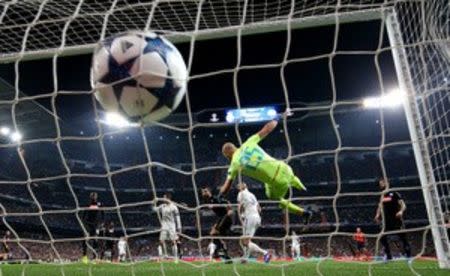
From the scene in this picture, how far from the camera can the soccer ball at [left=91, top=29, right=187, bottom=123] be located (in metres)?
2.97

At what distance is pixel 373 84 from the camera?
23.2 metres

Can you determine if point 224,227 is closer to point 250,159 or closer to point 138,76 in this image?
point 250,159

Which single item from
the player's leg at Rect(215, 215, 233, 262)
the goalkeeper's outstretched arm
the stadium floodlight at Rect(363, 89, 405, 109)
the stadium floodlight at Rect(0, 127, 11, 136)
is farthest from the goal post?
the stadium floodlight at Rect(0, 127, 11, 136)

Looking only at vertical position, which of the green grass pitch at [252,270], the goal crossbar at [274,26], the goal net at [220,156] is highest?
the goal net at [220,156]

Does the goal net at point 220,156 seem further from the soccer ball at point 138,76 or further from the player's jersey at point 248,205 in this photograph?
the soccer ball at point 138,76

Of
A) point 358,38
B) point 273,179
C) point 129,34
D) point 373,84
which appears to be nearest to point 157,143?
point 373,84

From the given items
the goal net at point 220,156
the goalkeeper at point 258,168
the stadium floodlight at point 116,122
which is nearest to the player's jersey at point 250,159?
the goalkeeper at point 258,168

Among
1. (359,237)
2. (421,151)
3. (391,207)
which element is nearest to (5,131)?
(359,237)

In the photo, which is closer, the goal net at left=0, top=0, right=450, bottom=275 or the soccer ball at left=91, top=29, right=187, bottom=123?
the soccer ball at left=91, top=29, right=187, bottom=123

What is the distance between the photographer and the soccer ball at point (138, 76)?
2.97 m

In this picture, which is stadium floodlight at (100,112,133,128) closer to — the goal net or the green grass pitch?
the green grass pitch

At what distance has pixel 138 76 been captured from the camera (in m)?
2.95

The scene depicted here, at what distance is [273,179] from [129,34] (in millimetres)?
3420

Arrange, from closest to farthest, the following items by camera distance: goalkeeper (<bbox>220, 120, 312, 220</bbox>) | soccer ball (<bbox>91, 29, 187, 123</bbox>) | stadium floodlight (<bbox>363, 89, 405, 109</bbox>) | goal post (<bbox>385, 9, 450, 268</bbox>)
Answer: soccer ball (<bbox>91, 29, 187, 123</bbox>)
stadium floodlight (<bbox>363, 89, 405, 109</bbox>)
goal post (<bbox>385, 9, 450, 268</bbox>)
goalkeeper (<bbox>220, 120, 312, 220</bbox>)
